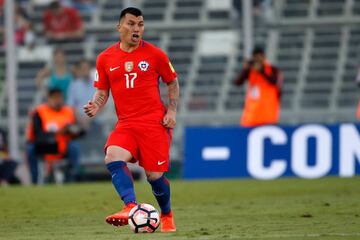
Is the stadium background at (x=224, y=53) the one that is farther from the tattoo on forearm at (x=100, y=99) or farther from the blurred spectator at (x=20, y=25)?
the tattoo on forearm at (x=100, y=99)

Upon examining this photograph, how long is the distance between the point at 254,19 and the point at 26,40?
4092 mm

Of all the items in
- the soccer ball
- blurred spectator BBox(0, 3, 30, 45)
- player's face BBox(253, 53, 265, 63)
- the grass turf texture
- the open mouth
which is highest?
the open mouth

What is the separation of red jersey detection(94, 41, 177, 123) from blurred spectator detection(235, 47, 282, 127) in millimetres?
8165

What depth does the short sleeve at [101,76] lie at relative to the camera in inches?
417

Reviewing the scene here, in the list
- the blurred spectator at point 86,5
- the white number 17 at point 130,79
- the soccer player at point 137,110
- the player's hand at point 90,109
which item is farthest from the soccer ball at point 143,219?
the blurred spectator at point 86,5

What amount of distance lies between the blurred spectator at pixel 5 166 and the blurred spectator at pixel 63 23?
2847 mm

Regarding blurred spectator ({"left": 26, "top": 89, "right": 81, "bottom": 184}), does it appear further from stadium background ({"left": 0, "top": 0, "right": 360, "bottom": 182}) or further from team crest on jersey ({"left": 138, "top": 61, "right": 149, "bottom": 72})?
team crest on jersey ({"left": 138, "top": 61, "right": 149, "bottom": 72})

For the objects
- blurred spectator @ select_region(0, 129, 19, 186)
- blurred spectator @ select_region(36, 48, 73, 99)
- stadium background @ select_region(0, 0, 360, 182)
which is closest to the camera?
blurred spectator @ select_region(0, 129, 19, 186)

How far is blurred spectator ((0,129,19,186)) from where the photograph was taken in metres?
19.3

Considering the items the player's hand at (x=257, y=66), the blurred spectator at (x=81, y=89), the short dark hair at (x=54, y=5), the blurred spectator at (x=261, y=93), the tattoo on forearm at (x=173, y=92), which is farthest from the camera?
the short dark hair at (x=54, y=5)

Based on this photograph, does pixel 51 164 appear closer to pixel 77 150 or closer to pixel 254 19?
pixel 77 150

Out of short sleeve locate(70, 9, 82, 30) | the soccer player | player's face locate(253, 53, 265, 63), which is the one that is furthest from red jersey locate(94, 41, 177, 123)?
short sleeve locate(70, 9, 82, 30)

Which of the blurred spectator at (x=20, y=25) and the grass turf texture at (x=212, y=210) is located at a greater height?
the blurred spectator at (x=20, y=25)

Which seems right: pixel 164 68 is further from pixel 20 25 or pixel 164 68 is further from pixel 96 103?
Result: pixel 20 25
